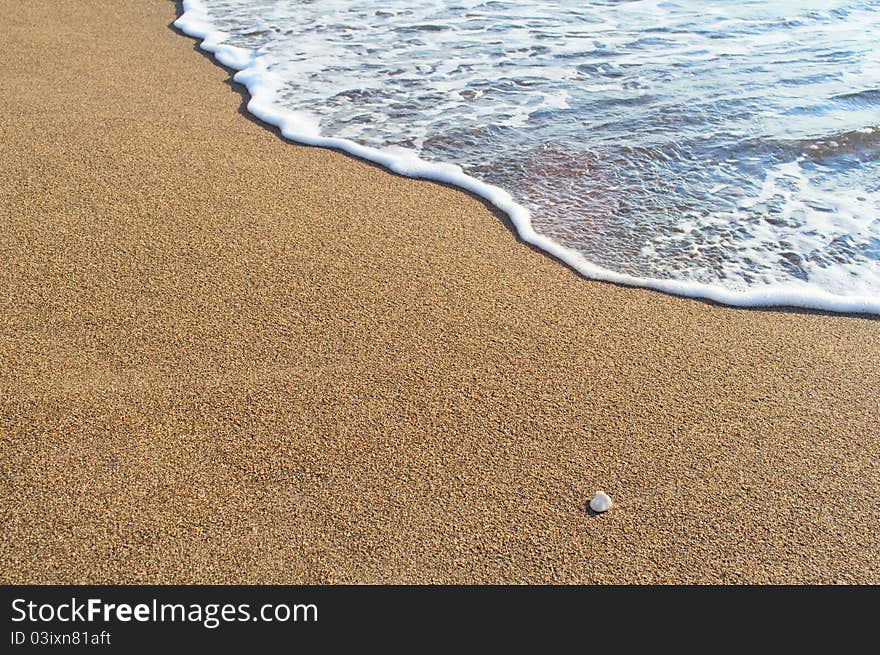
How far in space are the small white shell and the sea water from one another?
4.16ft

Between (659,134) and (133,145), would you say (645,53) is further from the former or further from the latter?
(133,145)

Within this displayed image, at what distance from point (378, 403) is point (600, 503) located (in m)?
0.75

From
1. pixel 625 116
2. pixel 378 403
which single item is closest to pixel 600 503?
pixel 378 403

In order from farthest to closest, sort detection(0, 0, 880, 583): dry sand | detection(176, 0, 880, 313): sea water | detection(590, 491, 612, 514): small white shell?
detection(176, 0, 880, 313): sea water → detection(590, 491, 612, 514): small white shell → detection(0, 0, 880, 583): dry sand

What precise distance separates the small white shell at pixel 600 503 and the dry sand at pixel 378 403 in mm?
25

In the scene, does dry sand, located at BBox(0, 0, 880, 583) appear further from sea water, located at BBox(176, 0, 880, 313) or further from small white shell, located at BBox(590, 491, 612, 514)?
sea water, located at BBox(176, 0, 880, 313)

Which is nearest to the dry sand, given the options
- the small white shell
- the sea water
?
the small white shell

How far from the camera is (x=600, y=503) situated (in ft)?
7.38

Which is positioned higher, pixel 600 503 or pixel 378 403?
pixel 378 403

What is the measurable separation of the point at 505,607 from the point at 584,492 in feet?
1.47

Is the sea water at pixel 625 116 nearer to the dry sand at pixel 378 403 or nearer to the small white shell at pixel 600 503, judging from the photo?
the dry sand at pixel 378 403

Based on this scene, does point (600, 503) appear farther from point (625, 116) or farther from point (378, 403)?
point (625, 116)

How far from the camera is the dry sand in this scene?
83.4 inches

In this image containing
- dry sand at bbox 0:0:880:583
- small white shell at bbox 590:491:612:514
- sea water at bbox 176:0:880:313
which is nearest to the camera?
dry sand at bbox 0:0:880:583
